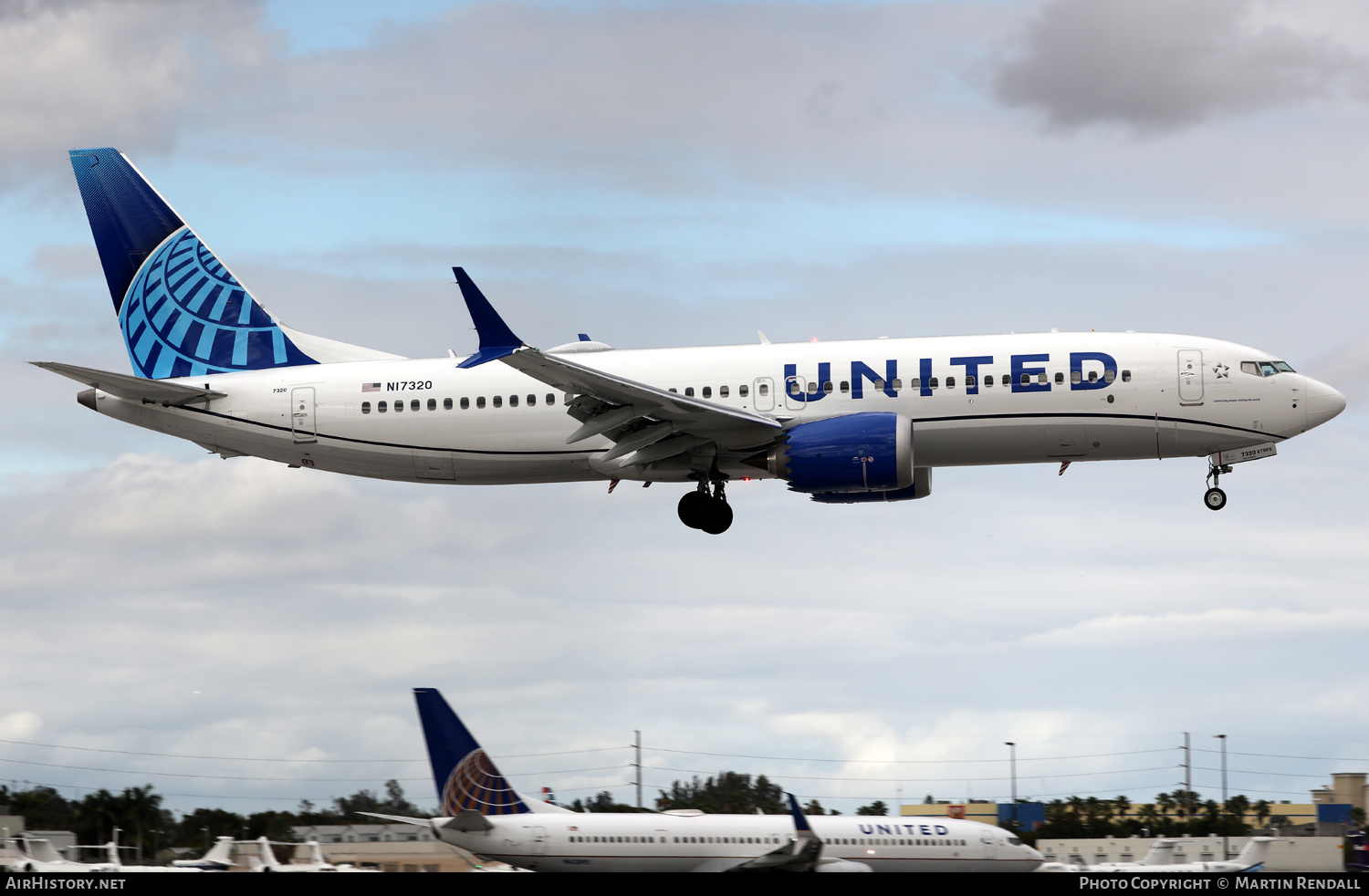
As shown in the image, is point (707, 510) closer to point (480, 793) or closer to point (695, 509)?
point (695, 509)

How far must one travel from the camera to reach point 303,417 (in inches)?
1528

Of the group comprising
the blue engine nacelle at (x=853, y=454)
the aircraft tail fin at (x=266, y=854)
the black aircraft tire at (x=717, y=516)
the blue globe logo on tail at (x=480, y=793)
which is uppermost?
the blue engine nacelle at (x=853, y=454)

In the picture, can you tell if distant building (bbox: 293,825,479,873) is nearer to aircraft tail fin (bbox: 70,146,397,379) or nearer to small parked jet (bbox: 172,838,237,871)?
small parked jet (bbox: 172,838,237,871)

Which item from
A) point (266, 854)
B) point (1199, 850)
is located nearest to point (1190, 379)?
point (1199, 850)

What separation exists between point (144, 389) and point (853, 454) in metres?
19.1

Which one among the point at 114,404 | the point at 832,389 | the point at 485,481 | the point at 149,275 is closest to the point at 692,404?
the point at 832,389

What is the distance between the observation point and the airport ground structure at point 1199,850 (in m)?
39.6

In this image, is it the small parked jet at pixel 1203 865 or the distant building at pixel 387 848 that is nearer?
the distant building at pixel 387 848

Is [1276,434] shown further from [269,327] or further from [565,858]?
[269,327]

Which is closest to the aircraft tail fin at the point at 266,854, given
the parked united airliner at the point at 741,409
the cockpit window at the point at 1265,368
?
the parked united airliner at the point at 741,409

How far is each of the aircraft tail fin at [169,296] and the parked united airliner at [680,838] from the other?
1276cm

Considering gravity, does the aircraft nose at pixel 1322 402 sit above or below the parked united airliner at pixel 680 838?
above

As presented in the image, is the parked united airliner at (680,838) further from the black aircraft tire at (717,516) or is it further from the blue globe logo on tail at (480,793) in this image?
the black aircraft tire at (717,516)

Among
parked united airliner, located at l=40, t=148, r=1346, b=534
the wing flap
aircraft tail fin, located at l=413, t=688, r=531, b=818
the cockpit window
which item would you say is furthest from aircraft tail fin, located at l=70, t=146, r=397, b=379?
the cockpit window
